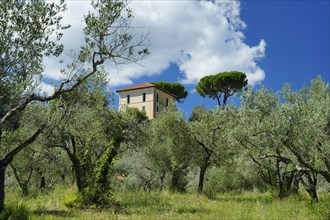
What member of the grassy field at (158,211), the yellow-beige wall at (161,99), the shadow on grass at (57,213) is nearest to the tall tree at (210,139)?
the grassy field at (158,211)

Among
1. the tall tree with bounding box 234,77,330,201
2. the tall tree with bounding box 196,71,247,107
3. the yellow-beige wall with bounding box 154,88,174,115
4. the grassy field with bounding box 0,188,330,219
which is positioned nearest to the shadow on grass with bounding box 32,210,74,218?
the grassy field with bounding box 0,188,330,219

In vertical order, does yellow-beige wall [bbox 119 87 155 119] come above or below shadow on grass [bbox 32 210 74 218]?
above

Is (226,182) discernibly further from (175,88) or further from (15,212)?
(175,88)

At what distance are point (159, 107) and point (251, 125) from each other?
72385mm

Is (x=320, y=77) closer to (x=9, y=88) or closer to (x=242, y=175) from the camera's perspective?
(x=242, y=175)

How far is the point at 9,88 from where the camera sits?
1161cm

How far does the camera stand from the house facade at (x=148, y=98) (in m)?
89.6

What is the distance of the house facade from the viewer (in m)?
89.6

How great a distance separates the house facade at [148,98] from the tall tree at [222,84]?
13855mm

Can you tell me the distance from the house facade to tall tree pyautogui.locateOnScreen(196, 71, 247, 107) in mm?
13855

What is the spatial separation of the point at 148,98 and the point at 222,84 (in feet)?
73.4

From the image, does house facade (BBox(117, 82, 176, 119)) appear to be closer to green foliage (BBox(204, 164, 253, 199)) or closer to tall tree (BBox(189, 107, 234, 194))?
green foliage (BBox(204, 164, 253, 199))

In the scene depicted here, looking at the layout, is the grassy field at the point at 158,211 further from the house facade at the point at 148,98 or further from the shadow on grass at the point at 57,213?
the house facade at the point at 148,98

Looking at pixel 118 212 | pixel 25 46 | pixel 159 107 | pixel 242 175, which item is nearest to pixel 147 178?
pixel 242 175
